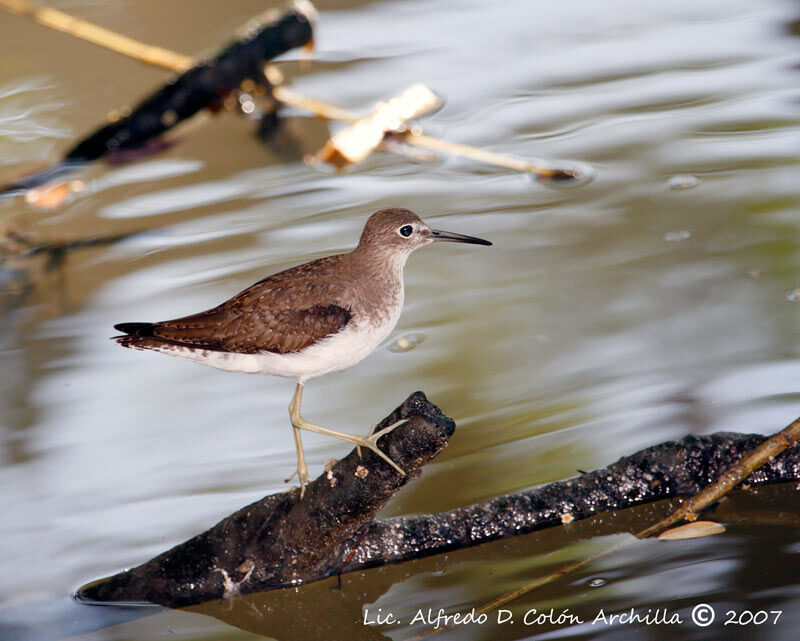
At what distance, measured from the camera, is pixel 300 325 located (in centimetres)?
391

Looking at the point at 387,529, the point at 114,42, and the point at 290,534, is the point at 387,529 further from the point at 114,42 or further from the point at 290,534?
the point at 114,42

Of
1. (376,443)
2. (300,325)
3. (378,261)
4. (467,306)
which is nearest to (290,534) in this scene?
(376,443)

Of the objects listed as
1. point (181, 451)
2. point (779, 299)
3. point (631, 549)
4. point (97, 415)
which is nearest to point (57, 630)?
point (181, 451)

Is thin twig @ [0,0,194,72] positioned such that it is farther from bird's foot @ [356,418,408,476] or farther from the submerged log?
bird's foot @ [356,418,408,476]

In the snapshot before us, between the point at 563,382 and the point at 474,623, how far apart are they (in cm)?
174

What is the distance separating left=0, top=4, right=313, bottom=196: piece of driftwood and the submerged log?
457 centimetres

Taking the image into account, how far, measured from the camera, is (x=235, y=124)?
8.77m

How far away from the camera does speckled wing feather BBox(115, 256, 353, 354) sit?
3.90 metres

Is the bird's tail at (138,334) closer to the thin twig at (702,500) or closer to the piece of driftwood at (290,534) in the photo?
the piece of driftwood at (290,534)

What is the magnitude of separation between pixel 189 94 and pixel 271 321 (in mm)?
4419

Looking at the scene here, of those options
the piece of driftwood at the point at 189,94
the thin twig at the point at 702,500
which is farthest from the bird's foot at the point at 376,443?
the piece of driftwood at the point at 189,94

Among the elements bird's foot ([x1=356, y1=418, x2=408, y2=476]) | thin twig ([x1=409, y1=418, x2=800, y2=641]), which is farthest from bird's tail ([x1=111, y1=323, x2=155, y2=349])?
thin twig ([x1=409, y1=418, x2=800, y2=641])

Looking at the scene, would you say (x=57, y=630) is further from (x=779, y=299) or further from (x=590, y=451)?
(x=779, y=299)

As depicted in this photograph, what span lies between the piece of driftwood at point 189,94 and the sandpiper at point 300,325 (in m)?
4.19
